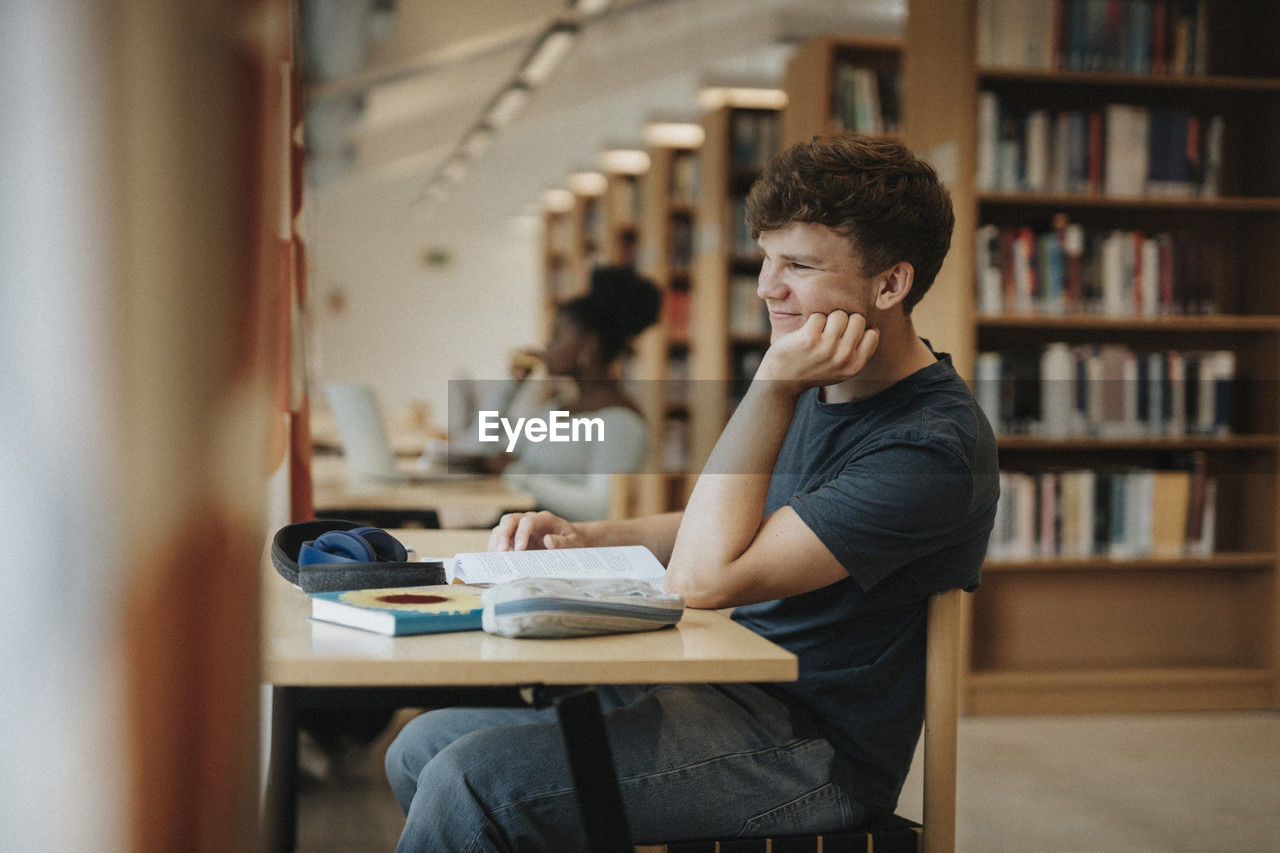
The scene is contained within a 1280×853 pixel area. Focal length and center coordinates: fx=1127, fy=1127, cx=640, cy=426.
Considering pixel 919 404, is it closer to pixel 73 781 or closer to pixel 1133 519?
pixel 73 781

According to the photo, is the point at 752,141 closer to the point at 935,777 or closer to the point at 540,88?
the point at 935,777

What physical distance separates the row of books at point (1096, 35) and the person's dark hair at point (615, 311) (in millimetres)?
1248

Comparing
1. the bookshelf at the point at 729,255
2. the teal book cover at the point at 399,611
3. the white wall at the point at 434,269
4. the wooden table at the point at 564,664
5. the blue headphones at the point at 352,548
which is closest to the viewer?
the wooden table at the point at 564,664

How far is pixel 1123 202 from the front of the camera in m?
3.53

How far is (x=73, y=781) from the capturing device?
464 mm

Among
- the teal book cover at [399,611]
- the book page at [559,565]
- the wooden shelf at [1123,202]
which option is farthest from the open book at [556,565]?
→ the wooden shelf at [1123,202]

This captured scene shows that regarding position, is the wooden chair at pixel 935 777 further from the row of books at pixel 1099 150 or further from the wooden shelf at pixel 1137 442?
the row of books at pixel 1099 150

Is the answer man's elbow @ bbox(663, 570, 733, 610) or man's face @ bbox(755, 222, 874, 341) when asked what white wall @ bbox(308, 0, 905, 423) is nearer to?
man's face @ bbox(755, 222, 874, 341)

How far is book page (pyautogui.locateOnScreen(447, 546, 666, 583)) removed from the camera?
128 centimetres

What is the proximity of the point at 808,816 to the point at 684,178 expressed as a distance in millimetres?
5375

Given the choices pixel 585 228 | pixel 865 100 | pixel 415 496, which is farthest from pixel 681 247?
pixel 415 496

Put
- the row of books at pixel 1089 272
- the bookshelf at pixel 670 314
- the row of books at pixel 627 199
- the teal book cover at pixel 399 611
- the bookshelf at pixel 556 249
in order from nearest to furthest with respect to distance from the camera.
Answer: the teal book cover at pixel 399 611
the row of books at pixel 1089 272
the bookshelf at pixel 670 314
the row of books at pixel 627 199
the bookshelf at pixel 556 249

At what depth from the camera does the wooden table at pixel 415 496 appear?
2.67 metres

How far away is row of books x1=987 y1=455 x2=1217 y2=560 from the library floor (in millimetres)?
523
